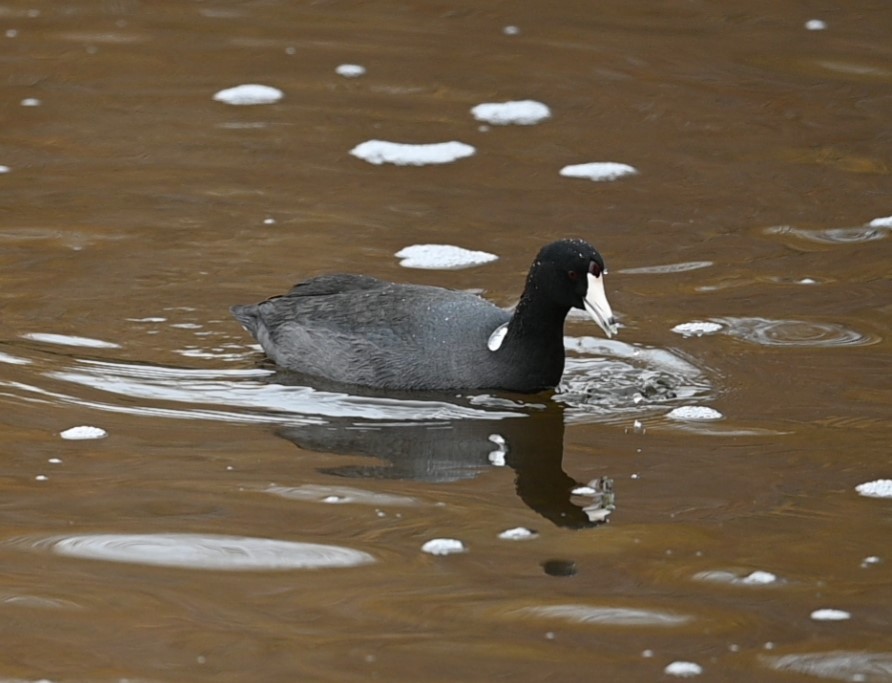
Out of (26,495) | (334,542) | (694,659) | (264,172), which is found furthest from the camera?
(264,172)

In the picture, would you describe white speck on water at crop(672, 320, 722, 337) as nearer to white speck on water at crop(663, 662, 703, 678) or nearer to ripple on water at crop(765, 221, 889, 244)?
ripple on water at crop(765, 221, 889, 244)

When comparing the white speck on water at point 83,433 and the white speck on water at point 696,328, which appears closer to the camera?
the white speck on water at point 83,433

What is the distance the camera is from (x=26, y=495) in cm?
518

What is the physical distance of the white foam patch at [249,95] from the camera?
33.8 ft

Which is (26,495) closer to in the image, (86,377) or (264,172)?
(86,377)

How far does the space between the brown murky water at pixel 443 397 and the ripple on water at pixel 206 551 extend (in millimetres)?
13

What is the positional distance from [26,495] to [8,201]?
3757mm

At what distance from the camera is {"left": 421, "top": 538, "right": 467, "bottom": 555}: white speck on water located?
4785 millimetres

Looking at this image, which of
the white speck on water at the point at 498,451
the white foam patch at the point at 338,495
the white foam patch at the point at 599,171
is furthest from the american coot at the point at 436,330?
the white foam patch at the point at 599,171

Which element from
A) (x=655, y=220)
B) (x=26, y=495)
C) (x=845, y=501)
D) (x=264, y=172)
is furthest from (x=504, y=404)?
(x=264, y=172)

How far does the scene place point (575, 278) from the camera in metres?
6.15

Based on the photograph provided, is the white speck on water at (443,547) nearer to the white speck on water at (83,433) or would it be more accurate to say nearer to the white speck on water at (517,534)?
the white speck on water at (517,534)

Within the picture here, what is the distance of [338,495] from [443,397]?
121 cm

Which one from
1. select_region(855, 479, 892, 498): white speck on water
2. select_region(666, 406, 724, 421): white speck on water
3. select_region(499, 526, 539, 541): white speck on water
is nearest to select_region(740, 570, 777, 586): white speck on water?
select_region(499, 526, 539, 541): white speck on water
